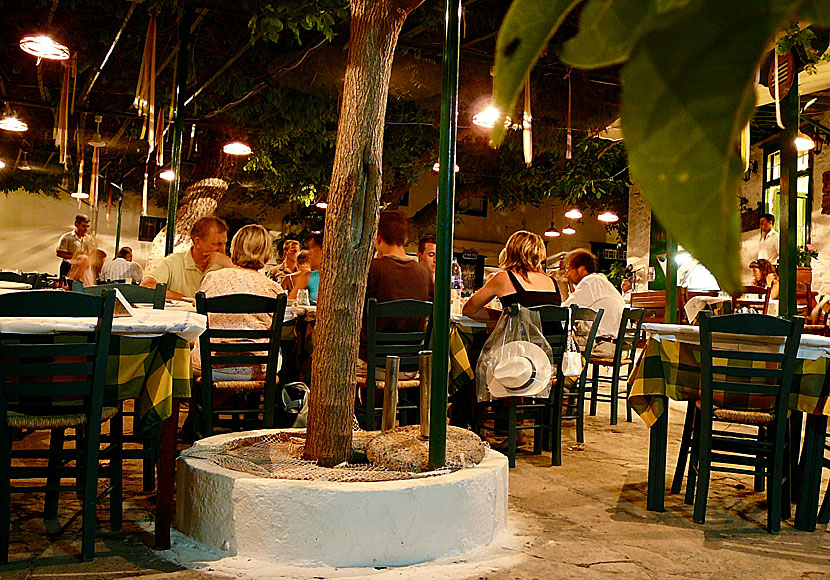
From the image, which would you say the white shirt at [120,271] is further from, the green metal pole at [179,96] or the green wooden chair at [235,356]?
the green wooden chair at [235,356]

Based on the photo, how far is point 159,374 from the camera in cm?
245

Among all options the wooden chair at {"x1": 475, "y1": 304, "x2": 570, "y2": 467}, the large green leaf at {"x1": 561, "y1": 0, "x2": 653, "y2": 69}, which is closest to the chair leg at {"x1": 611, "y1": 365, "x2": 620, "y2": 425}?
the wooden chair at {"x1": 475, "y1": 304, "x2": 570, "y2": 467}

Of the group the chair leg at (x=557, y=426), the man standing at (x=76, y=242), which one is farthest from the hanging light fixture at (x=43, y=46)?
the chair leg at (x=557, y=426)

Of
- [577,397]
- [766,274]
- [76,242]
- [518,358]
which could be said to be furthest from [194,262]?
[76,242]

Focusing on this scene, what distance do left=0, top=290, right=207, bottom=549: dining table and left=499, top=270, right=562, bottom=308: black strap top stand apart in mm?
1891

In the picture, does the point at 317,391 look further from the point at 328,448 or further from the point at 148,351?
the point at 148,351

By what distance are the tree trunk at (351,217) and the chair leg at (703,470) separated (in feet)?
4.56

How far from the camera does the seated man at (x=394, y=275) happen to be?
3889mm

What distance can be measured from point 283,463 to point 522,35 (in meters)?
2.48

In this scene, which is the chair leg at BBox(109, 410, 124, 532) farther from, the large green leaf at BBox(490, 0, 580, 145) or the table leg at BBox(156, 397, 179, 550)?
the large green leaf at BBox(490, 0, 580, 145)

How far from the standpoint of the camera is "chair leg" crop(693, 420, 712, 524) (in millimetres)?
2900

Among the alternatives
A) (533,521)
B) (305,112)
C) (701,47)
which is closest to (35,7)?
(305,112)

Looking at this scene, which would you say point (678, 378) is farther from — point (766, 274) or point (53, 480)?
point (766, 274)

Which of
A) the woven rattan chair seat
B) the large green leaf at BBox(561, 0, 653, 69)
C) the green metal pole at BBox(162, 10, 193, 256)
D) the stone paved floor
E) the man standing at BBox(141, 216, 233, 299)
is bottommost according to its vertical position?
the stone paved floor
